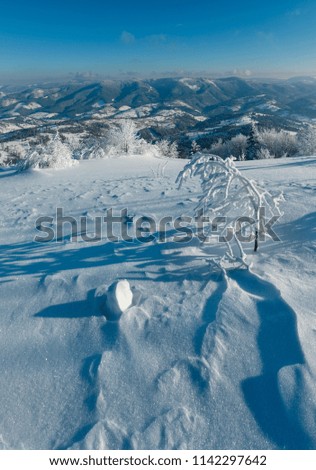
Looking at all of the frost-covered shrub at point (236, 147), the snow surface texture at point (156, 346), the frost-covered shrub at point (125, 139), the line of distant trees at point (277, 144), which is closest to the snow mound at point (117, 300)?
Answer: the snow surface texture at point (156, 346)

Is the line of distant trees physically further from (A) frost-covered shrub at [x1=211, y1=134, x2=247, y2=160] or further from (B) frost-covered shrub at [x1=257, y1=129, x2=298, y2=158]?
(A) frost-covered shrub at [x1=211, y1=134, x2=247, y2=160]

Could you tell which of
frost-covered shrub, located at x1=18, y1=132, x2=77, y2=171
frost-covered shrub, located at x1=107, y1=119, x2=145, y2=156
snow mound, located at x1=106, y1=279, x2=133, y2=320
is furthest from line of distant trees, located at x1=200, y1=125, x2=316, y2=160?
snow mound, located at x1=106, y1=279, x2=133, y2=320

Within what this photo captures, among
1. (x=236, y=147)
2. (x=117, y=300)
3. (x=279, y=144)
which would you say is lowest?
(x=236, y=147)

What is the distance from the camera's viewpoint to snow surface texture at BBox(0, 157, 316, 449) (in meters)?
2.38

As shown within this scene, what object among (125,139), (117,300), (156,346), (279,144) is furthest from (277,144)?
(156,346)

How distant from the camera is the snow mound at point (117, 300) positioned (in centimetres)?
355

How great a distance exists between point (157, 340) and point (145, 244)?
2340 millimetres

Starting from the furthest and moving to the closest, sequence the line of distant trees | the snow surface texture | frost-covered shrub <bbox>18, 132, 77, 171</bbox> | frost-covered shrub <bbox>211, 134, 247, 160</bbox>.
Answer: frost-covered shrub <bbox>211, 134, 247, 160</bbox> → the line of distant trees → frost-covered shrub <bbox>18, 132, 77, 171</bbox> → the snow surface texture

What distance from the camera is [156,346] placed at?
10.2 ft

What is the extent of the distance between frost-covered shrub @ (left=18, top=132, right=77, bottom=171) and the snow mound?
11.1 m

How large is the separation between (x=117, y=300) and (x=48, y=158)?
1208 centimetres

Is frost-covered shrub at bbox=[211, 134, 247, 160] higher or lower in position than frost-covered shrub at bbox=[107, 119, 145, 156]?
lower

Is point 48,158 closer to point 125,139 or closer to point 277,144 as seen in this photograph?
point 125,139

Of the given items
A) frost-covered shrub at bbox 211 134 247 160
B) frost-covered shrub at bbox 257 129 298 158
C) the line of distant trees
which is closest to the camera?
the line of distant trees
